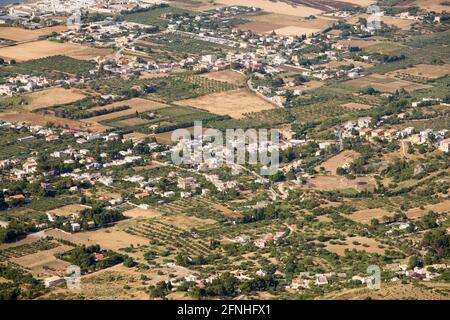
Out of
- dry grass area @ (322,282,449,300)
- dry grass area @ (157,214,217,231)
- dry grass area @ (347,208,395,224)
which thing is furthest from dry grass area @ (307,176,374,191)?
dry grass area @ (322,282,449,300)

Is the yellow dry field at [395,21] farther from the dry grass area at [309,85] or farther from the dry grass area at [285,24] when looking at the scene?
the dry grass area at [309,85]

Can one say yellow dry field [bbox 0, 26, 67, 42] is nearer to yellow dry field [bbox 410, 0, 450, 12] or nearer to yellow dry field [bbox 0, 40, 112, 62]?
yellow dry field [bbox 0, 40, 112, 62]

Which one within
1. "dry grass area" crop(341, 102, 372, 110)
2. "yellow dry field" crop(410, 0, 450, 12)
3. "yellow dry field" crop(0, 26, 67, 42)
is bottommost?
"yellow dry field" crop(410, 0, 450, 12)

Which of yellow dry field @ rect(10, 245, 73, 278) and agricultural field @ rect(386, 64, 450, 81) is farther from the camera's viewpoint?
agricultural field @ rect(386, 64, 450, 81)

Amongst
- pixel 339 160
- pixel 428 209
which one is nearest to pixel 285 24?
pixel 339 160

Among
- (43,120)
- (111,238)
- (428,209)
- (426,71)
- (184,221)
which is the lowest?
(426,71)

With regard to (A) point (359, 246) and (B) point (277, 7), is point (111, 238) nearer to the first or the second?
(A) point (359, 246)
